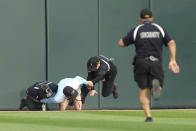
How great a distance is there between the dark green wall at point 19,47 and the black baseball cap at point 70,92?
2.61 m

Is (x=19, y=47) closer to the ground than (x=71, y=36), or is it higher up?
closer to the ground

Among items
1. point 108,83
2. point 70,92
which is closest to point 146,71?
point 70,92

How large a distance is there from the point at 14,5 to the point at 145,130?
32.3 feet

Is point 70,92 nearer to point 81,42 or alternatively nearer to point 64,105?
point 64,105

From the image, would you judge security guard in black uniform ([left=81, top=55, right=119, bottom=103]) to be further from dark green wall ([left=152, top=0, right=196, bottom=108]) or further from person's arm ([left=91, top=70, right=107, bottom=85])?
dark green wall ([left=152, top=0, right=196, bottom=108])

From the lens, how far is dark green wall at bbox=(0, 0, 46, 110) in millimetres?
18984

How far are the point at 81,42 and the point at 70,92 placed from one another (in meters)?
3.25

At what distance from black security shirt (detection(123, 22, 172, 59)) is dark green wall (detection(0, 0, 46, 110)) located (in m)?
8.15

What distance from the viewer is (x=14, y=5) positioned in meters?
19.0

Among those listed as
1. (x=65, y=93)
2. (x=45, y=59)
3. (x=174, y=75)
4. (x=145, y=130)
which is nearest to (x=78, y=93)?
(x=65, y=93)

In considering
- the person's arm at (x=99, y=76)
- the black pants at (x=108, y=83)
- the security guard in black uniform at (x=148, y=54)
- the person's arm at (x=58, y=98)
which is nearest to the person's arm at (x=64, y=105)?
the person's arm at (x=58, y=98)

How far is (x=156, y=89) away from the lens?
435 inches

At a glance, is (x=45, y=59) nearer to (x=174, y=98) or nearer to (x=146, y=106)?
(x=174, y=98)

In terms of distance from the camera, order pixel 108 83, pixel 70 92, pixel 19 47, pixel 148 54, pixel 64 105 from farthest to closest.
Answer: pixel 19 47
pixel 64 105
pixel 108 83
pixel 70 92
pixel 148 54
